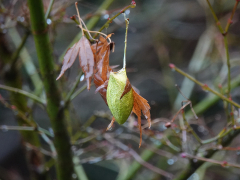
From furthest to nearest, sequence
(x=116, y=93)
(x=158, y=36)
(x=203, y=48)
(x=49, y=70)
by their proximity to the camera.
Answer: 1. (x=158, y=36)
2. (x=203, y=48)
3. (x=49, y=70)
4. (x=116, y=93)

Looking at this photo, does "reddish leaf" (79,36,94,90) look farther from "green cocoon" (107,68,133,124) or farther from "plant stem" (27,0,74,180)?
"plant stem" (27,0,74,180)

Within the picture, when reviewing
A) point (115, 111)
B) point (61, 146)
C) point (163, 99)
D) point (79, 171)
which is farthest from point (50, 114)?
point (163, 99)

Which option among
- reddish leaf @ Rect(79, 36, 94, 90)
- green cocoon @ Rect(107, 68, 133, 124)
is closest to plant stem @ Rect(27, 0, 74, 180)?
reddish leaf @ Rect(79, 36, 94, 90)

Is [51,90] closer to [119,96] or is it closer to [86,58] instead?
[86,58]

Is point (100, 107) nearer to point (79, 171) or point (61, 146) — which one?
point (79, 171)

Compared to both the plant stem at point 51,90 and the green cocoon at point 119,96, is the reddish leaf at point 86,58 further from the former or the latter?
the plant stem at point 51,90

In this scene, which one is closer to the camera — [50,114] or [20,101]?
[50,114]
